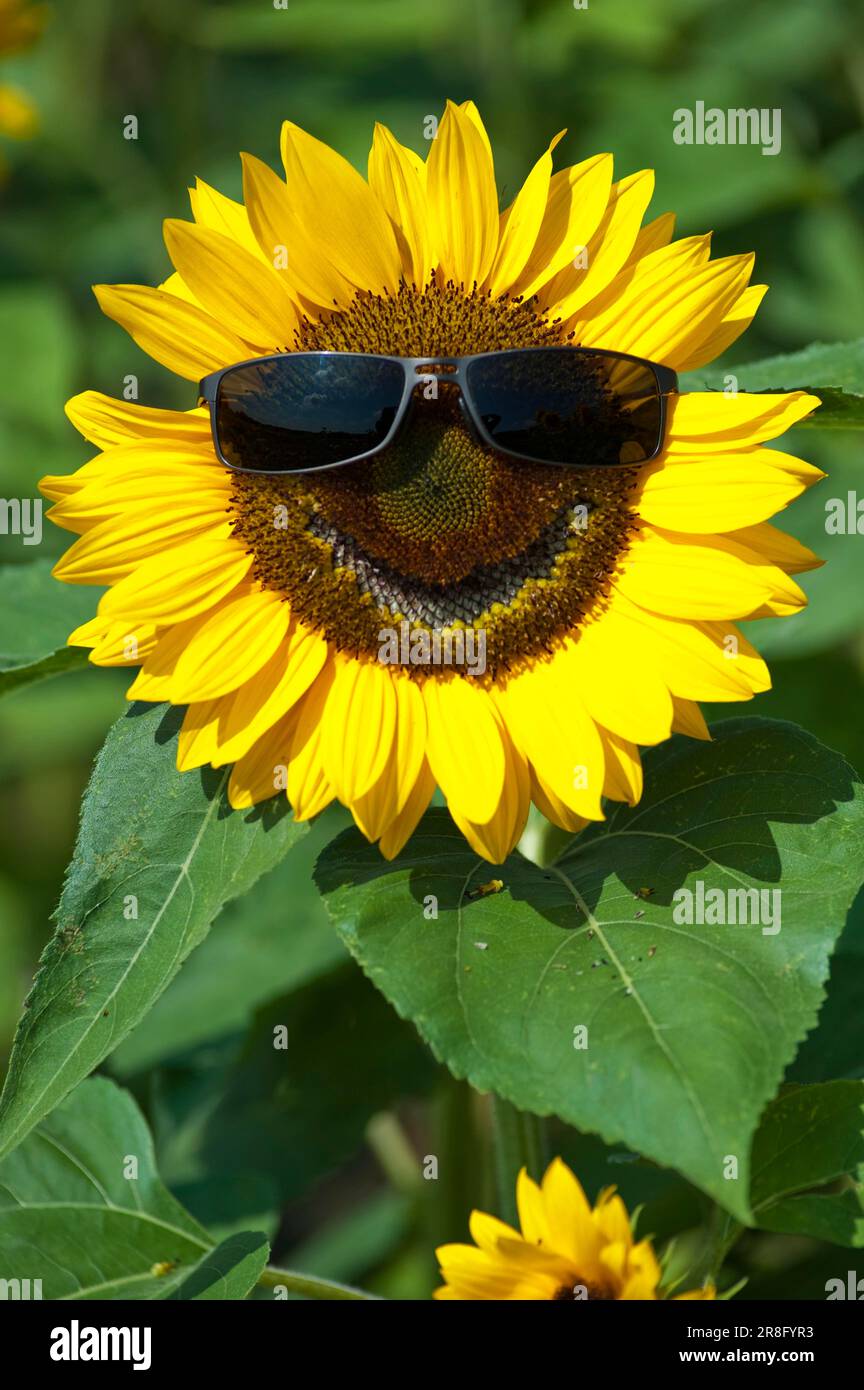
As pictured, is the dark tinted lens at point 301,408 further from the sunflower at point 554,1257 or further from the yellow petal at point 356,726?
the sunflower at point 554,1257

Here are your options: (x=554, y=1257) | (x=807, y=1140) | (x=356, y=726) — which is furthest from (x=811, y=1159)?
(x=356, y=726)

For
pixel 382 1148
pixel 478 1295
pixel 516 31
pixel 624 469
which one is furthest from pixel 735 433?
pixel 516 31

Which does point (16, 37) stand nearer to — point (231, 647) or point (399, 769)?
point (231, 647)

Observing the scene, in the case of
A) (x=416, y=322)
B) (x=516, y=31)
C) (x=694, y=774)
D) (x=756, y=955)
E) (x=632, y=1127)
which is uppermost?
(x=516, y=31)

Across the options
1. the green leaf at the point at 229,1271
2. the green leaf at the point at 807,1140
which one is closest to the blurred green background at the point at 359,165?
the green leaf at the point at 229,1271

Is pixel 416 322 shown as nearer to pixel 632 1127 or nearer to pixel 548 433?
pixel 548 433

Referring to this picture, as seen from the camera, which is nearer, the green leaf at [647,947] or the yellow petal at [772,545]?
the green leaf at [647,947]
